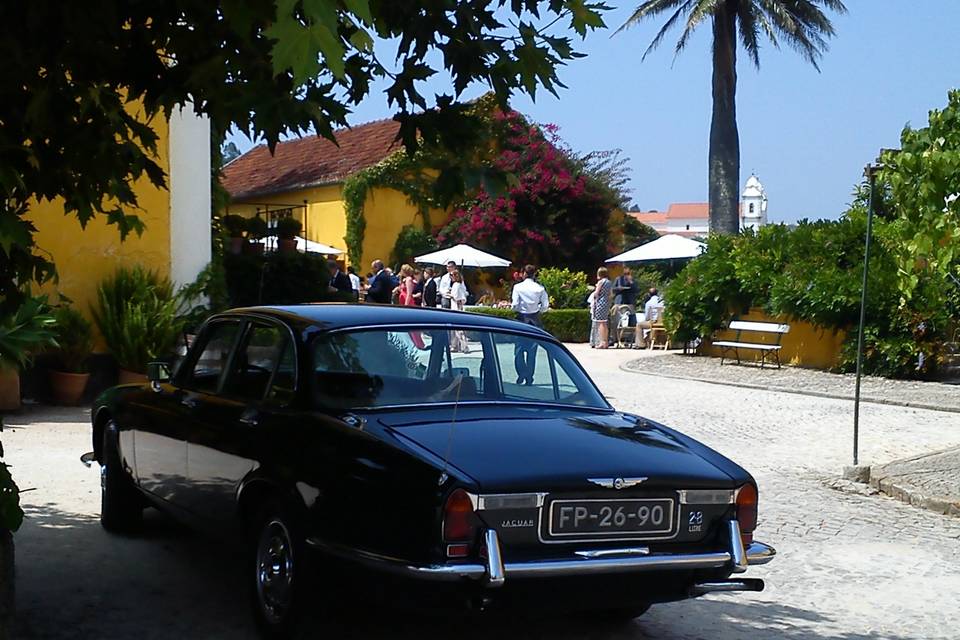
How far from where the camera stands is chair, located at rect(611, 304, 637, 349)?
28969 mm

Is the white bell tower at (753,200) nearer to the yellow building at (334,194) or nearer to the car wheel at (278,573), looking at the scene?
the yellow building at (334,194)

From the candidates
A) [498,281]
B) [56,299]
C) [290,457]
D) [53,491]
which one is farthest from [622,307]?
[290,457]

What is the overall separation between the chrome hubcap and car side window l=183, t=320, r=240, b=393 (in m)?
1.23

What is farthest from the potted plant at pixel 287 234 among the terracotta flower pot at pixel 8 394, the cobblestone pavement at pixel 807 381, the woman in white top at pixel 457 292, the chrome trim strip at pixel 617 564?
the chrome trim strip at pixel 617 564

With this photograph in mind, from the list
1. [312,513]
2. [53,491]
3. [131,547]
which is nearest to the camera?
[312,513]

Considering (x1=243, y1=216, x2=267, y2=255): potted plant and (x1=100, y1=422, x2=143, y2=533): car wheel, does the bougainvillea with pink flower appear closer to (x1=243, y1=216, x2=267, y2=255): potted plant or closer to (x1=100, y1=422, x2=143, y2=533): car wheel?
(x1=243, y1=216, x2=267, y2=255): potted plant

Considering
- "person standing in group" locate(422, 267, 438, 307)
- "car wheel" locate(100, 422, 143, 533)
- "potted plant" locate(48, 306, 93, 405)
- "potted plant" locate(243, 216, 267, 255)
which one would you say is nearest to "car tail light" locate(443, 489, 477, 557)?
"car wheel" locate(100, 422, 143, 533)

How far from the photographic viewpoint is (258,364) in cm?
586

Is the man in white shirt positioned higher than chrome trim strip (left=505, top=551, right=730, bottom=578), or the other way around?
the man in white shirt

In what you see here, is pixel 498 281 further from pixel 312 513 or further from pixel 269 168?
pixel 312 513

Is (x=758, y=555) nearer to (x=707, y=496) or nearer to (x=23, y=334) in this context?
(x=707, y=496)

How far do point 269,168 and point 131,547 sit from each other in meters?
38.0

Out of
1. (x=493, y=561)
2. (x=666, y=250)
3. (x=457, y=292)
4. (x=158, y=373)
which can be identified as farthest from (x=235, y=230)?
(x=493, y=561)

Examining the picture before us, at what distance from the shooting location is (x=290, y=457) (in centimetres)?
505
